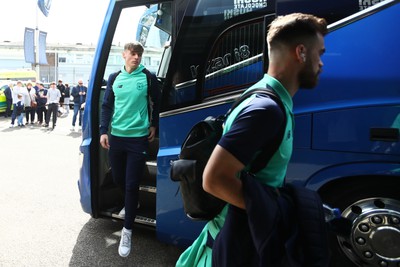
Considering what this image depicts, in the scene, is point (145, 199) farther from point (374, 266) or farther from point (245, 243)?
point (245, 243)

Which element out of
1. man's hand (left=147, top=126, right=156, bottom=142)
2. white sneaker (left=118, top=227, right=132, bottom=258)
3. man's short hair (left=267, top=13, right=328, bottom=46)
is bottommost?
white sneaker (left=118, top=227, right=132, bottom=258)

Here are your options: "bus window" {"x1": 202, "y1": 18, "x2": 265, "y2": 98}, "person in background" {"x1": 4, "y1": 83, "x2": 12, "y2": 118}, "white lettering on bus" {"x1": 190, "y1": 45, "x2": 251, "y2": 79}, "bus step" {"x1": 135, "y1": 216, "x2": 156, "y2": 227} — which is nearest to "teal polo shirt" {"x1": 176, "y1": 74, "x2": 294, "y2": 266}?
"bus window" {"x1": 202, "y1": 18, "x2": 265, "y2": 98}

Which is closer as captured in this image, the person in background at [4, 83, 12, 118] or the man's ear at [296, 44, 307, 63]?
the man's ear at [296, 44, 307, 63]

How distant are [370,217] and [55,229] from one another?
3315mm

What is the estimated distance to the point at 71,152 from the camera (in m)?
9.27

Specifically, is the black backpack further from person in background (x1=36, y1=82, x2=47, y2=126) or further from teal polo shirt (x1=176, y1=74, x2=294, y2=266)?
person in background (x1=36, y1=82, x2=47, y2=126)

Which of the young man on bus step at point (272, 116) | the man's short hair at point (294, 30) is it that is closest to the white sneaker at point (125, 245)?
the young man on bus step at point (272, 116)

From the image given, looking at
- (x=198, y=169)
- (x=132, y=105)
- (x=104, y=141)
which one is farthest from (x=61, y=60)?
(x=198, y=169)

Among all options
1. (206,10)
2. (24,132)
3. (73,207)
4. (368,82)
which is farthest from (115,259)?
(24,132)

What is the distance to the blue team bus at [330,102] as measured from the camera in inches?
Answer: 91.2

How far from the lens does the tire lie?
2.37 meters

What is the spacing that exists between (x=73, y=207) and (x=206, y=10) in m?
3.28

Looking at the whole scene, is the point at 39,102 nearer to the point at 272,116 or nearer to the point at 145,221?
the point at 145,221

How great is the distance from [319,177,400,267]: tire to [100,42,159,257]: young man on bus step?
1.65 meters
